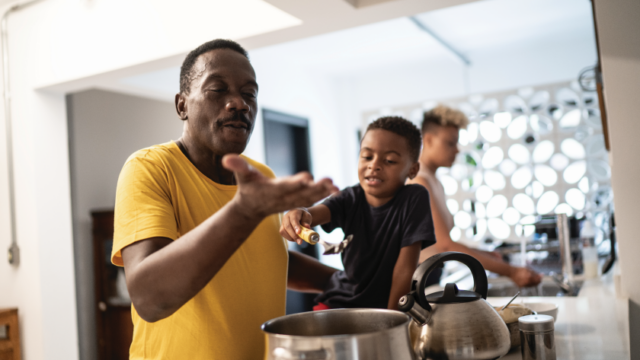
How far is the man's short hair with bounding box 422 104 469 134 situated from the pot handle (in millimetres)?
1957

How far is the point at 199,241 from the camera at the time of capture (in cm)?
68

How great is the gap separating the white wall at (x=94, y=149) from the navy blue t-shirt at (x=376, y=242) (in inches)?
117

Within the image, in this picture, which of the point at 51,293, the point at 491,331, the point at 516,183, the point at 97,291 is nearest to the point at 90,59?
the point at 51,293

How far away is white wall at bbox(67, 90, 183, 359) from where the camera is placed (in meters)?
3.77

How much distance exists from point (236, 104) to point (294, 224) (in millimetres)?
280

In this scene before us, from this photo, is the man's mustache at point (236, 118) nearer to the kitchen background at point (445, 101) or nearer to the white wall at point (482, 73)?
the kitchen background at point (445, 101)

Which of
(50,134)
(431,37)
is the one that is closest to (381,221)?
(50,134)

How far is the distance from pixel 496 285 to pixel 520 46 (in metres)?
4.04

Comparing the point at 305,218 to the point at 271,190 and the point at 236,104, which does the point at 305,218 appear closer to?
the point at 236,104

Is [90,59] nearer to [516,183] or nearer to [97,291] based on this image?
[97,291]

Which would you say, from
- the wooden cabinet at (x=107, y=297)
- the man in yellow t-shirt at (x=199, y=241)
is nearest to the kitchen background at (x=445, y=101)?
the wooden cabinet at (x=107, y=297)

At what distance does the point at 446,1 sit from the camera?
204 cm

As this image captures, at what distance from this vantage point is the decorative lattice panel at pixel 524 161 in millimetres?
5031

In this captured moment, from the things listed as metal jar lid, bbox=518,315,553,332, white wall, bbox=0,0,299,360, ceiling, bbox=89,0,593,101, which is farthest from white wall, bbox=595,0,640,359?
ceiling, bbox=89,0,593,101
